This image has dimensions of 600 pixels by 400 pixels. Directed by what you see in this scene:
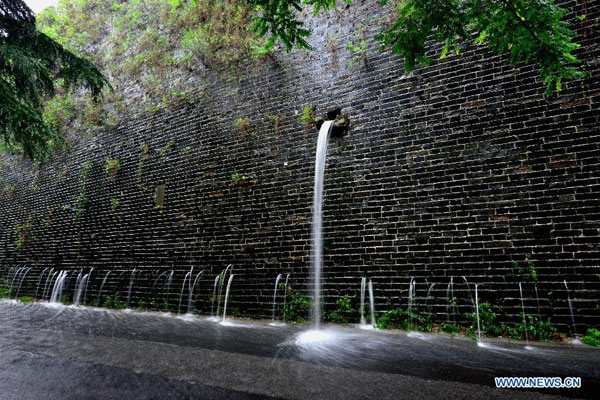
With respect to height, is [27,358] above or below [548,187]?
below

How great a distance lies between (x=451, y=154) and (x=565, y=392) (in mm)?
3228

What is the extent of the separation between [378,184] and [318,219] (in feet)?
3.53

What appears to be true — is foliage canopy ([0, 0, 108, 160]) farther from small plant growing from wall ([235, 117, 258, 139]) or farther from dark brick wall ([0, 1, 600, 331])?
small plant growing from wall ([235, 117, 258, 139])

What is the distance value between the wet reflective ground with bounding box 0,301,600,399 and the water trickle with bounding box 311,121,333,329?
1.22 meters

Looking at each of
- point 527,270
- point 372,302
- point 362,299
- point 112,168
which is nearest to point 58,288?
point 112,168

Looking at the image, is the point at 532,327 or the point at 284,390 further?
the point at 532,327

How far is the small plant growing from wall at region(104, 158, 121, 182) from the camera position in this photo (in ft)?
28.7

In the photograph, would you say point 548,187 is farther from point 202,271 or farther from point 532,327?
point 202,271

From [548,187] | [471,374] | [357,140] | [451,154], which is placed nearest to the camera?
[471,374]

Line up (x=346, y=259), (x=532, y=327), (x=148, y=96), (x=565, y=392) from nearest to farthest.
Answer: (x=565, y=392) < (x=532, y=327) < (x=346, y=259) < (x=148, y=96)

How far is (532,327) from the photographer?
3721 mm

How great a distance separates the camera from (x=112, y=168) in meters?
8.85

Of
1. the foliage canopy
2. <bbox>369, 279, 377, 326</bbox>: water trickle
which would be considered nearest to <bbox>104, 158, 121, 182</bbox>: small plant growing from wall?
the foliage canopy

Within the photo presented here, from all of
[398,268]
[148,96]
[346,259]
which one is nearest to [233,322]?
[346,259]
